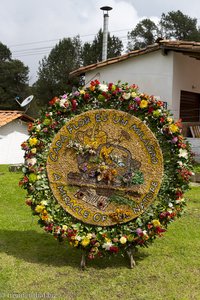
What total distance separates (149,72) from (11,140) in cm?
694

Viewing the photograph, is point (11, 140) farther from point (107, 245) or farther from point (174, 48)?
point (107, 245)

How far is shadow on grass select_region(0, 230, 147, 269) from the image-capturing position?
4496 mm

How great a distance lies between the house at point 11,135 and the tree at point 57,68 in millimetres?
17749

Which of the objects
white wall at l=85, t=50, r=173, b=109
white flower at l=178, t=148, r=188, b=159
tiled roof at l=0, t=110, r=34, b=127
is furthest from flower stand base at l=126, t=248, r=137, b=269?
tiled roof at l=0, t=110, r=34, b=127

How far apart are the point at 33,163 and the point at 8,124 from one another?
40.8 feet

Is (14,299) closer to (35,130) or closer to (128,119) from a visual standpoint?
(35,130)

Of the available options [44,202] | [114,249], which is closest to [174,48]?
[44,202]

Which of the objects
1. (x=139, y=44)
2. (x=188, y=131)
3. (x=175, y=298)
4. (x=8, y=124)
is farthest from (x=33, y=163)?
(x=139, y=44)

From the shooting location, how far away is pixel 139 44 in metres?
40.6

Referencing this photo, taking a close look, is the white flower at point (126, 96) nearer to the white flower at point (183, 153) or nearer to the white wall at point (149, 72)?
the white flower at point (183, 153)

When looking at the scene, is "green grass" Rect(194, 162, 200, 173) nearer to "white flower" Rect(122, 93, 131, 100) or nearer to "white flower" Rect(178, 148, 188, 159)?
"white flower" Rect(178, 148, 188, 159)

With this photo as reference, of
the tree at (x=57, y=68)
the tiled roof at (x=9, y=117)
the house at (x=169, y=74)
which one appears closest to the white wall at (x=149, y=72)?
the house at (x=169, y=74)

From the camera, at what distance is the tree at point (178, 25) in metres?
39.8

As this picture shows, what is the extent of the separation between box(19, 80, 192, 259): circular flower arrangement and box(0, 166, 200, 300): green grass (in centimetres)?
26
